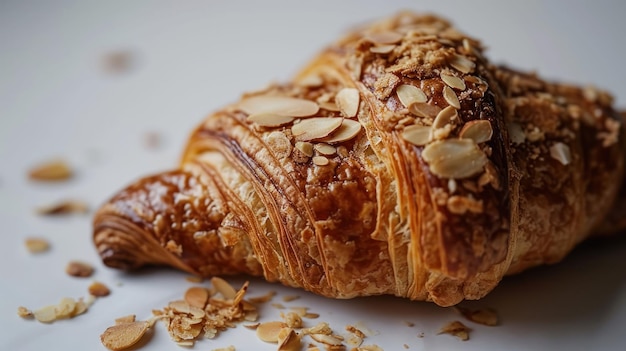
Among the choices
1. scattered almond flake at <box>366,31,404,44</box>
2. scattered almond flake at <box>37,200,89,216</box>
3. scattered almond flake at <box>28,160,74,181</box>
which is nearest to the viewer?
scattered almond flake at <box>366,31,404,44</box>

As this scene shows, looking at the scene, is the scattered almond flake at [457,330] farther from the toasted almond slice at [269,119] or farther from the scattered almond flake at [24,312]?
the scattered almond flake at [24,312]

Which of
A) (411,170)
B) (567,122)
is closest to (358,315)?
(411,170)

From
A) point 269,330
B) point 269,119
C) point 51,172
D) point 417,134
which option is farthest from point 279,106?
point 51,172

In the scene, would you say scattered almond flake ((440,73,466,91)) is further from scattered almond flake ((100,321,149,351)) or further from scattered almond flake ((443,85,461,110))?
scattered almond flake ((100,321,149,351))

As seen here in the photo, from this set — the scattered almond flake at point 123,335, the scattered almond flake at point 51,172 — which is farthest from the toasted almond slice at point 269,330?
the scattered almond flake at point 51,172

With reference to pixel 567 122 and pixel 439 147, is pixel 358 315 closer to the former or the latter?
pixel 439 147

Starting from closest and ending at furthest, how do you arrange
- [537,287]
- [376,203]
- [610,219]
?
[376,203] → [537,287] → [610,219]

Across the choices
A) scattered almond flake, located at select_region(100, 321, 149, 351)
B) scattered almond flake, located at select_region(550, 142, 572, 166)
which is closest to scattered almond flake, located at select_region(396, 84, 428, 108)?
scattered almond flake, located at select_region(550, 142, 572, 166)

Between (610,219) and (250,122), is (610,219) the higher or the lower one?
the lower one
